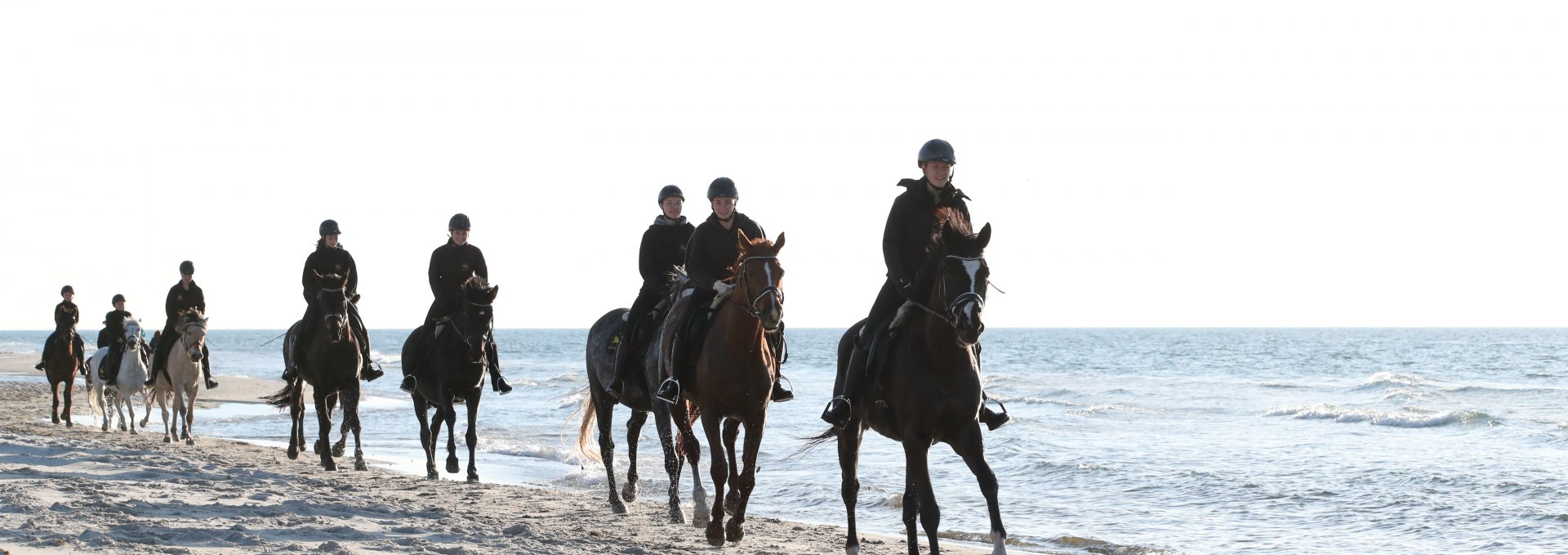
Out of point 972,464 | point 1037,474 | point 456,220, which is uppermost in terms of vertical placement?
point 456,220

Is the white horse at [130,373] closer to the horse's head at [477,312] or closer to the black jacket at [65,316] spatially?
the black jacket at [65,316]

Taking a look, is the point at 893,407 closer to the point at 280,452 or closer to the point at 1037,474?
the point at 1037,474

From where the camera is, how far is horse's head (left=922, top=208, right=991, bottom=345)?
6938 millimetres

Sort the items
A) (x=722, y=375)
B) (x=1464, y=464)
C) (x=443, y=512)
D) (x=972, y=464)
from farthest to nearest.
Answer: (x=1464, y=464) → (x=443, y=512) → (x=722, y=375) → (x=972, y=464)

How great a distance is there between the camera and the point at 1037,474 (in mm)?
16250

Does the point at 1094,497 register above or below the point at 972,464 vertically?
below

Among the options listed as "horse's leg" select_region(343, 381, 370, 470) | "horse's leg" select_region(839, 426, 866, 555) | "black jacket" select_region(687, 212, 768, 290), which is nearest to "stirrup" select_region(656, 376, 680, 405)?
"black jacket" select_region(687, 212, 768, 290)

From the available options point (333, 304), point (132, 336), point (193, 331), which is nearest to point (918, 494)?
point (333, 304)

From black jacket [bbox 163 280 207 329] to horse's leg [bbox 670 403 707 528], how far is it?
413 inches

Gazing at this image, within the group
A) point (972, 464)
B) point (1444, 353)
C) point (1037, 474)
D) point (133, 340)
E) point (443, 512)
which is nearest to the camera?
point (972, 464)

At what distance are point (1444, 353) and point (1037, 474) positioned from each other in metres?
70.9

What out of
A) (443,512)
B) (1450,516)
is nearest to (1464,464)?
(1450,516)

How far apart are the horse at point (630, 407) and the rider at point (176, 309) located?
24.7 ft

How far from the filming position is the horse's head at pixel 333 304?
1328 centimetres
